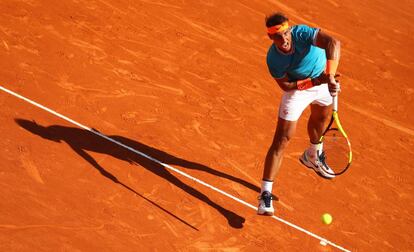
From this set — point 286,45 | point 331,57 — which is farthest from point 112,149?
point 331,57

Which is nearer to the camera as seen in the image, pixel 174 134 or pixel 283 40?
pixel 283 40

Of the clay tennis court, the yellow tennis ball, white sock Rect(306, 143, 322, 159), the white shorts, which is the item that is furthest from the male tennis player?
the clay tennis court

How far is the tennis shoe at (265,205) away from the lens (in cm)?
746

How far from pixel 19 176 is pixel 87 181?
776 mm

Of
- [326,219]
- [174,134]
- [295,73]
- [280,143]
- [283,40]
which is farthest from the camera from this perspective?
[174,134]

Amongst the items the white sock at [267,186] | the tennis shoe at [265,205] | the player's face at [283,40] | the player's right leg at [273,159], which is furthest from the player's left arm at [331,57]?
the tennis shoe at [265,205]

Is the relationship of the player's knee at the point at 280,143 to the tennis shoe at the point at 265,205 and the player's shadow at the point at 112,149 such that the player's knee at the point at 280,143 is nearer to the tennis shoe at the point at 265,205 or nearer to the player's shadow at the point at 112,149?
the tennis shoe at the point at 265,205

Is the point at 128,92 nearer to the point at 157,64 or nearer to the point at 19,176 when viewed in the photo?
the point at 157,64

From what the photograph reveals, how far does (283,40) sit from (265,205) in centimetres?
189

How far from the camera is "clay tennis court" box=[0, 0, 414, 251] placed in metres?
7.41

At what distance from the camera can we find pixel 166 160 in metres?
8.35

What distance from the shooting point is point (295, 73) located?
727 cm

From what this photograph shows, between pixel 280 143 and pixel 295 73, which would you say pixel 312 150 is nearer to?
pixel 280 143

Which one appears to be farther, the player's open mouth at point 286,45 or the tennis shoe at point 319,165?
the tennis shoe at point 319,165
